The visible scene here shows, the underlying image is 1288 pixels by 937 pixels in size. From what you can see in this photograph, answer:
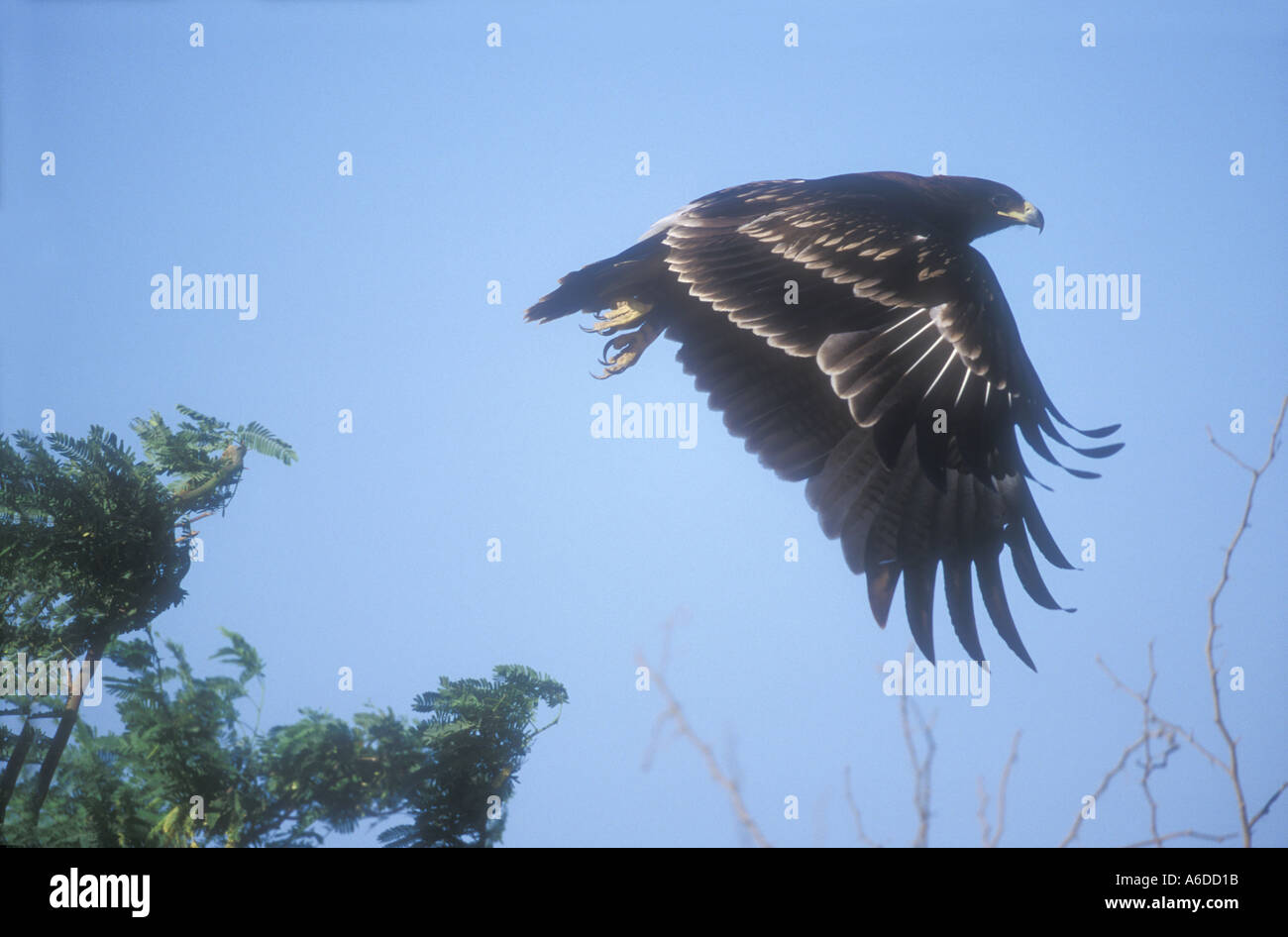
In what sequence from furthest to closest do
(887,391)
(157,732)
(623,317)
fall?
1. (623,317)
2. (887,391)
3. (157,732)

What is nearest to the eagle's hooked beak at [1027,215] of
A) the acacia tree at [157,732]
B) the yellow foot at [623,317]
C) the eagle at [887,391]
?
the eagle at [887,391]

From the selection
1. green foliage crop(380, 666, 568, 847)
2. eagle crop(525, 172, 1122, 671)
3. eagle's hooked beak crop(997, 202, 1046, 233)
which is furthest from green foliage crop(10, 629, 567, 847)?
eagle's hooked beak crop(997, 202, 1046, 233)

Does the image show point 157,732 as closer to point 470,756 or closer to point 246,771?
point 246,771

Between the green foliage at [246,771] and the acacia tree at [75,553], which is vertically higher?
the acacia tree at [75,553]

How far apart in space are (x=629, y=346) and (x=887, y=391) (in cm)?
112

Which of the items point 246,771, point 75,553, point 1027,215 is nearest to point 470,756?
point 246,771

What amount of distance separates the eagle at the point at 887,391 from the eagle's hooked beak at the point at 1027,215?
36.9 inches

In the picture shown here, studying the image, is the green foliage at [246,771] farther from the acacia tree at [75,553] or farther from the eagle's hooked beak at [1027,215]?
the eagle's hooked beak at [1027,215]

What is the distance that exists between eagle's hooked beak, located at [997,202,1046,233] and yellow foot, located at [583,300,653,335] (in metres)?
1.73

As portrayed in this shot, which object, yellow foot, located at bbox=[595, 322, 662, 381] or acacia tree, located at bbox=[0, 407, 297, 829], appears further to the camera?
yellow foot, located at bbox=[595, 322, 662, 381]

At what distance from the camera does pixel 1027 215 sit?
4.45 m

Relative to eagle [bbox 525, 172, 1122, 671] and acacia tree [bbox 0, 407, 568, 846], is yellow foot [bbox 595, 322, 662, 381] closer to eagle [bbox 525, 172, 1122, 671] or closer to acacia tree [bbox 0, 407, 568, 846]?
eagle [bbox 525, 172, 1122, 671]

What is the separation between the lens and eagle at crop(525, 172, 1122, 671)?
334 cm

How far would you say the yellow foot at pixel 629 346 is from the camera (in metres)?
3.94
